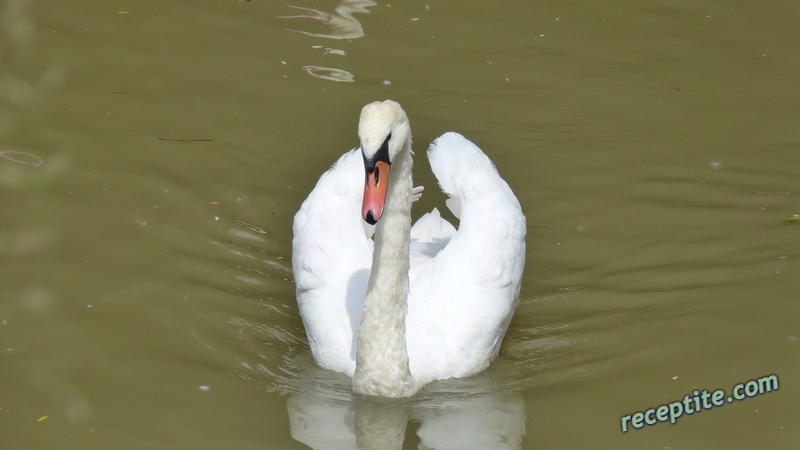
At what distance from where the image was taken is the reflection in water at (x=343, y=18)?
9758 millimetres

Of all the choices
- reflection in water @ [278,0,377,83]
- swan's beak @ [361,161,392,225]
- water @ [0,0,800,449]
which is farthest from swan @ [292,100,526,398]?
reflection in water @ [278,0,377,83]

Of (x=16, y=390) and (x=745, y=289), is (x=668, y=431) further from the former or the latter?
(x=16, y=390)

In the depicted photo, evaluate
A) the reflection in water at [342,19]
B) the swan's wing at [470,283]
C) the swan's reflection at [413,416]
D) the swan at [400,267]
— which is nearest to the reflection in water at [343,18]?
the reflection in water at [342,19]

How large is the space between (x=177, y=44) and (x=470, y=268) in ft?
15.9

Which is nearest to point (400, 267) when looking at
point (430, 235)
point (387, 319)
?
point (387, 319)

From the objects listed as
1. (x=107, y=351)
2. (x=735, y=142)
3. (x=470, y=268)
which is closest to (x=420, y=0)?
(x=735, y=142)

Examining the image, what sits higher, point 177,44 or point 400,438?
point 177,44

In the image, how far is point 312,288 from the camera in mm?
5777

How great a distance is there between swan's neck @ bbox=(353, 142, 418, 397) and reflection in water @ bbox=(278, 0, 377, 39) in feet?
16.4

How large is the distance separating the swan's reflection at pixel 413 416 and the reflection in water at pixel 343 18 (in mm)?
4994

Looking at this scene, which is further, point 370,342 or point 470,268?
point 470,268

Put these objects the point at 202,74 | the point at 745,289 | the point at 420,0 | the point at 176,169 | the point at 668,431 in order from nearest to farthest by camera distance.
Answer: the point at 668,431 → the point at 745,289 → the point at 176,169 → the point at 202,74 → the point at 420,0

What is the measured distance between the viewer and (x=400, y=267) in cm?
517

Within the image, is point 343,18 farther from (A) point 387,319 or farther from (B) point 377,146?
(B) point 377,146
